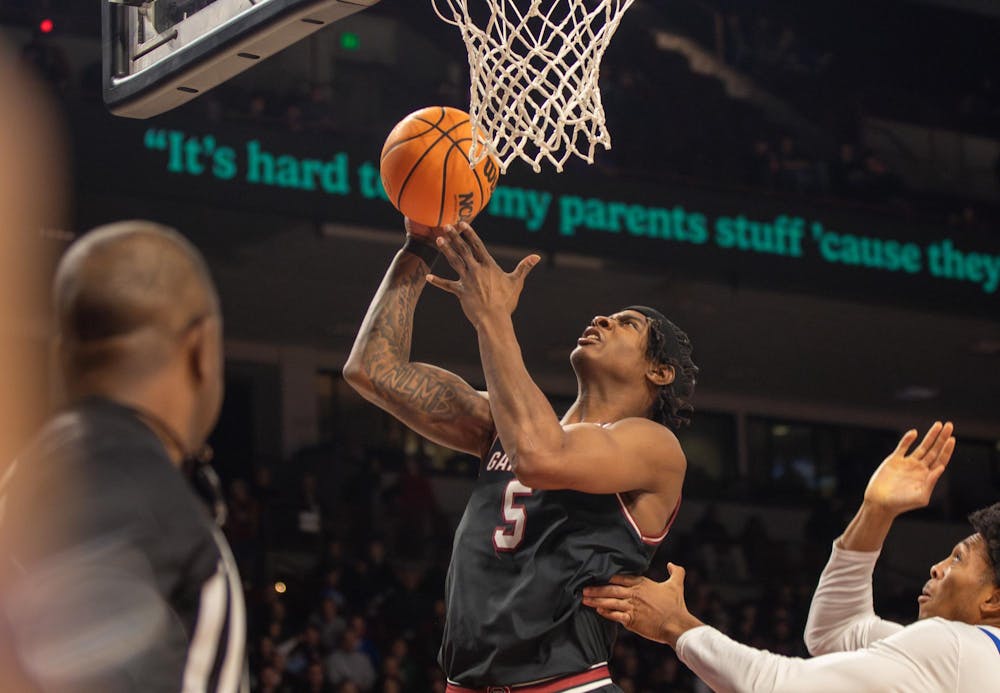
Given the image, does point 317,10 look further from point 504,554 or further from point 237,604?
point 237,604

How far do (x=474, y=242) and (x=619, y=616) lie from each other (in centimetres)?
100

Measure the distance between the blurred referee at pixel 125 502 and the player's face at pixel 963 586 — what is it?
6.10 feet

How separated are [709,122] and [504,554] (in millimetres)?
10825

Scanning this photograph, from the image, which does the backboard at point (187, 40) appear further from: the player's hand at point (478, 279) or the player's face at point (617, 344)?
the player's face at point (617, 344)

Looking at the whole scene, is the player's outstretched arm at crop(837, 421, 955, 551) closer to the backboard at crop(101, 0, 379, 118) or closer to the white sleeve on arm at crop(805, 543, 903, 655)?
the white sleeve on arm at crop(805, 543, 903, 655)

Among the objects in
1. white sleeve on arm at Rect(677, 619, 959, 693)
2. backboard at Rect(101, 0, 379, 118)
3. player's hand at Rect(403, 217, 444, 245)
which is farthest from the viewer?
player's hand at Rect(403, 217, 444, 245)

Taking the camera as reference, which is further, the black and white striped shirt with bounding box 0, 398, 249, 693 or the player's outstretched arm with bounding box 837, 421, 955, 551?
the player's outstretched arm with bounding box 837, 421, 955, 551

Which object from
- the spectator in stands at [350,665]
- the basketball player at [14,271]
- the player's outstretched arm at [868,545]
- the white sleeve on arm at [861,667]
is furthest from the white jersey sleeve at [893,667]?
the spectator in stands at [350,665]

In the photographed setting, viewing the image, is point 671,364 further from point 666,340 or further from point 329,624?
point 329,624

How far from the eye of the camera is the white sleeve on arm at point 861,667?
2.90 meters

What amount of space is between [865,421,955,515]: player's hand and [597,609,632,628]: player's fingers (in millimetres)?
719

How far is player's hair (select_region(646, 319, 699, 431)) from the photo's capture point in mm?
3812

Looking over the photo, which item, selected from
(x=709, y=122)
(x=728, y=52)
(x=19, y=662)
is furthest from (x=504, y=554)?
(x=728, y=52)

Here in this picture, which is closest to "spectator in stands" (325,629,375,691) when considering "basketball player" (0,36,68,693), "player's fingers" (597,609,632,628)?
"player's fingers" (597,609,632,628)
